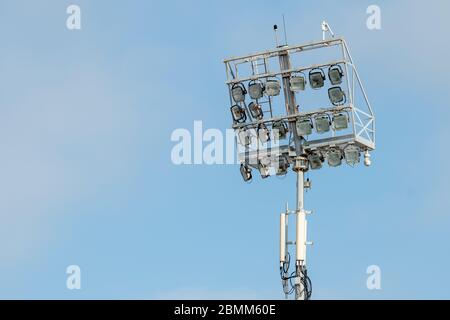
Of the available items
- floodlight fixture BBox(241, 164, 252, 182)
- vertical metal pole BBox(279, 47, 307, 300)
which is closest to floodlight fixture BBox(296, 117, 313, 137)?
vertical metal pole BBox(279, 47, 307, 300)

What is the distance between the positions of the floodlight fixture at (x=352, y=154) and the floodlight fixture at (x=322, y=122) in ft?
3.45

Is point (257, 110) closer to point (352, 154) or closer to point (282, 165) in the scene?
point (282, 165)

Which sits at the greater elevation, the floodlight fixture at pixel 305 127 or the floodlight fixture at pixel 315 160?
the floodlight fixture at pixel 305 127

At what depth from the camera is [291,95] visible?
51875 millimetres

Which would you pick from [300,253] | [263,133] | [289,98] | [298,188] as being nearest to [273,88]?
[289,98]

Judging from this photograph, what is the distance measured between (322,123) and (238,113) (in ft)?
12.1

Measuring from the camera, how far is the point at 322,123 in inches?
2005

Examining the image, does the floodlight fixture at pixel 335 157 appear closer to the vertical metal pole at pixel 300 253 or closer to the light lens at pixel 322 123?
the light lens at pixel 322 123

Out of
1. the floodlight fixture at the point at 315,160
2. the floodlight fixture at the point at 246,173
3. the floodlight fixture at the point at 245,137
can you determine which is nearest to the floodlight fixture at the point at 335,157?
the floodlight fixture at the point at 315,160

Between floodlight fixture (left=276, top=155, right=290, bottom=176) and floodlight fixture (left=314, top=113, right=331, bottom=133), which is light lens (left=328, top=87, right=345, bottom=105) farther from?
floodlight fixture (left=276, top=155, right=290, bottom=176)

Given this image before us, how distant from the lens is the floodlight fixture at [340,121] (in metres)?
50.6

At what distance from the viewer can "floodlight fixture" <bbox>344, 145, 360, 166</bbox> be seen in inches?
1994
